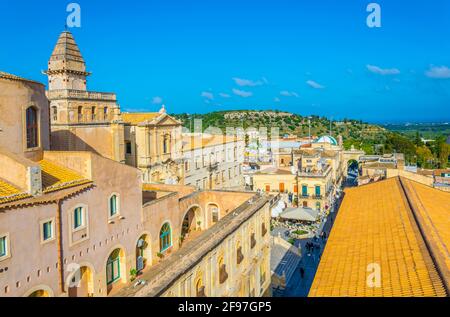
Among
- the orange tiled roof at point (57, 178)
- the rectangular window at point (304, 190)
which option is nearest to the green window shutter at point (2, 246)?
the orange tiled roof at point (57, 178)

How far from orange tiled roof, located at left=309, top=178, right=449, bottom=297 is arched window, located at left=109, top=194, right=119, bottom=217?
9.72 m

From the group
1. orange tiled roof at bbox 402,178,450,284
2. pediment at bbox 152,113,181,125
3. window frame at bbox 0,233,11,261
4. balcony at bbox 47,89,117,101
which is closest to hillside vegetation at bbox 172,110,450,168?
pediment at bbox 152,113,181,125

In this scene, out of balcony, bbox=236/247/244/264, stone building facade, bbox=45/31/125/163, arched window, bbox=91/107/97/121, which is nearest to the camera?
balcony, bbox=236/247/244/264

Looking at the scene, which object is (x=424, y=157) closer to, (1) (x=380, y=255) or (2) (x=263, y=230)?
(2) (x=263, y=230)

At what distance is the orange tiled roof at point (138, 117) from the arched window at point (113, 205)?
22730 millimetres

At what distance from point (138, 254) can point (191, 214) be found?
640 cm

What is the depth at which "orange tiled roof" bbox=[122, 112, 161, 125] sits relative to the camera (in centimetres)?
4294

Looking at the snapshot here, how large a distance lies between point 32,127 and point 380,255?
52.8 ft

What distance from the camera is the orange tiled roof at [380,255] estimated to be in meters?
13.5

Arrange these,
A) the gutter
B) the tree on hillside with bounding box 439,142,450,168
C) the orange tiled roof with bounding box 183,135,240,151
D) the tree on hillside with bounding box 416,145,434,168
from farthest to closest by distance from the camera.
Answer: the tree on hillside with bounding box 416,145,434,168 → the tree on hillside with bounding box 439,142,450,168 → the orange tiled roof with bounding box 183,135,240,151 → the gutter

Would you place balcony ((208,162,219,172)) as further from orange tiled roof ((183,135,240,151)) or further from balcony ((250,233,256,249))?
balcony ((250,233,256,249))

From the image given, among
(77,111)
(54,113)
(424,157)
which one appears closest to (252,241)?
(77,111)

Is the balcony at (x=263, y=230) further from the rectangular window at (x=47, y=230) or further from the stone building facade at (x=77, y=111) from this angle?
the stone building facade at (x=77, y=111)

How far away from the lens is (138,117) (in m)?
44.1
